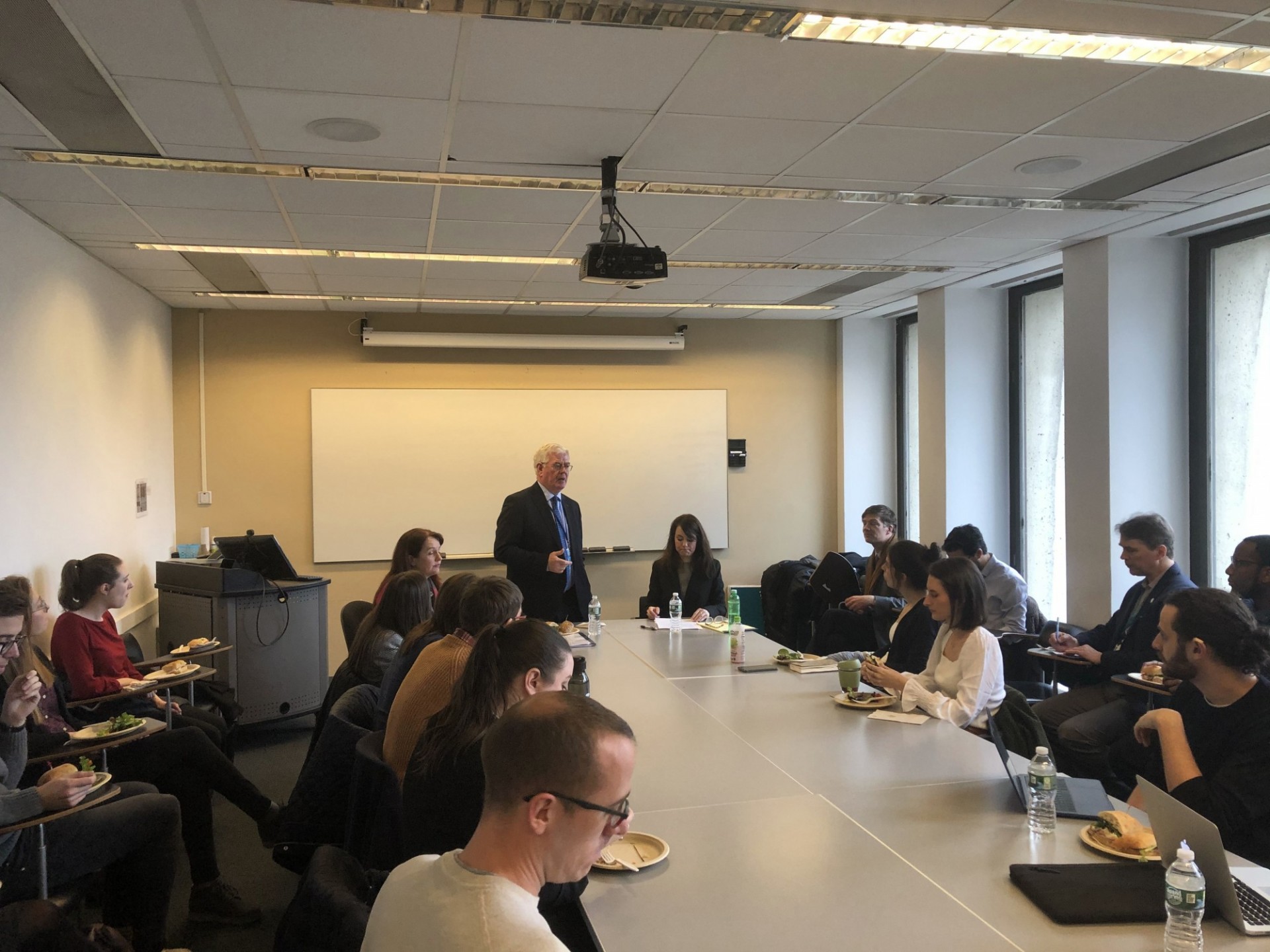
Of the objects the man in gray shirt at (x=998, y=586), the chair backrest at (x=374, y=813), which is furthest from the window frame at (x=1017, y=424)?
the chair backrest at (x=374, y=813)

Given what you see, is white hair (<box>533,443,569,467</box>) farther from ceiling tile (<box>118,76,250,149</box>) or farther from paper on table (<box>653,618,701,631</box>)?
ceiling tile (<box>118,76,250,149</box>)

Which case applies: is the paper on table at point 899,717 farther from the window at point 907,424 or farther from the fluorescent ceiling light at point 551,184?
the window at point 907,424

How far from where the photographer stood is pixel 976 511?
7.12 meters

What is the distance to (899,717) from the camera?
10.5 ft

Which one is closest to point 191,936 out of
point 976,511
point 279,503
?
point 279,503

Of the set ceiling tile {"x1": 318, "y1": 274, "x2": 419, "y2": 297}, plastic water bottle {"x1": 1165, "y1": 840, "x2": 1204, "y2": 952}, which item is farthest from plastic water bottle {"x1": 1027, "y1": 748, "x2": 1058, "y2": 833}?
ceiling tile {"x1": 318, "y1": 274, "x2": 419, "y2": 297}

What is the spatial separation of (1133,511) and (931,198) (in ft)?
7.55

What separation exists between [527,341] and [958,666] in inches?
206

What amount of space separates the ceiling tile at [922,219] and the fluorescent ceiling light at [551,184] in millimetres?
107

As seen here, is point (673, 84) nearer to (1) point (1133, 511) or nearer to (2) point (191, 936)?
(2) point (191, 936)

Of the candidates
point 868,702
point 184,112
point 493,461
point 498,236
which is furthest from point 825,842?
point 493,461

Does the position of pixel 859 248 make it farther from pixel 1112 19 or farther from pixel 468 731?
pixel 468 731

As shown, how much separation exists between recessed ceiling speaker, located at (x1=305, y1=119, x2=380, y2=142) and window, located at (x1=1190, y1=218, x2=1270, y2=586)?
15.0 ft

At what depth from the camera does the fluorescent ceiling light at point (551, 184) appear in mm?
3764
